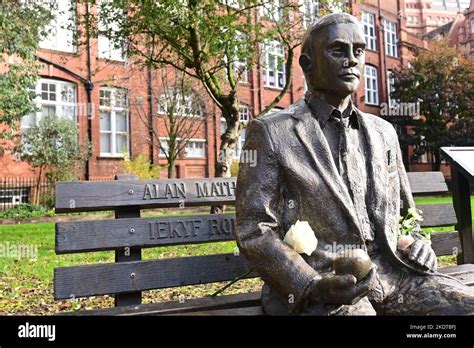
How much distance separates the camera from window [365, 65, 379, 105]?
30109mm

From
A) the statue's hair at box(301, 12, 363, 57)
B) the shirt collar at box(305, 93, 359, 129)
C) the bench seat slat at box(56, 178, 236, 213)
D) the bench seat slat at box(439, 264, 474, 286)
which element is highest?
the statue's hair at box(301, 12, 363, 57)

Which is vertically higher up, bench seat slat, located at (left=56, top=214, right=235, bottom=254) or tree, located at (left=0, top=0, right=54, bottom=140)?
tree, located at (left=0, top=0, right=54, bottom=140)

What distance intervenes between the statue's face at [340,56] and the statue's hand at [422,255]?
0.84m

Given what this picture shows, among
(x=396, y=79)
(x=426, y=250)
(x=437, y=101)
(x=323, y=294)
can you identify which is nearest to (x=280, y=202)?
(x=323, y=294)

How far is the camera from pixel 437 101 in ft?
88.4

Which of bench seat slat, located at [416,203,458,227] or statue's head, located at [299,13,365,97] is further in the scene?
bench seat slat, located at [416,203,458,227]

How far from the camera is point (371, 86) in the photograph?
99.8 ft

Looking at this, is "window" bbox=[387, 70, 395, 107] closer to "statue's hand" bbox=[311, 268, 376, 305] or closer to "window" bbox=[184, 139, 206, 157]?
"window" bbox=[184, 139, 206, 157]

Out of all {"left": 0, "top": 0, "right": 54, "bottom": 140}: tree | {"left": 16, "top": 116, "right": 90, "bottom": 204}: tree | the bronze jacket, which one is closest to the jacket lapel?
the bronze jacket

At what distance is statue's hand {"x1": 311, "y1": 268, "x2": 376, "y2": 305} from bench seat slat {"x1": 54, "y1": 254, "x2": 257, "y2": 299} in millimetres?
1410

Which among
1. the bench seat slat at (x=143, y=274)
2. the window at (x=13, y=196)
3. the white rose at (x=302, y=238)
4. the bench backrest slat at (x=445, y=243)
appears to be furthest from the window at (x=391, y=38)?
A: the white rose at (x=302, y=238)
